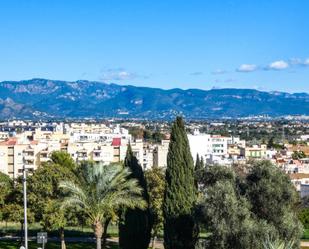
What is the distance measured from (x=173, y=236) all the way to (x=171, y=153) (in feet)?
12.4

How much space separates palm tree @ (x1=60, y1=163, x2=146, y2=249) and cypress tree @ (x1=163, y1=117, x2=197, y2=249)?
1.66 metres

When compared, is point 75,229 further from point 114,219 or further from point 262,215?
point 262,215

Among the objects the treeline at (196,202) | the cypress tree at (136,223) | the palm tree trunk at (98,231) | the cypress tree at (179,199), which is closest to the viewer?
the treeline at (196,202)

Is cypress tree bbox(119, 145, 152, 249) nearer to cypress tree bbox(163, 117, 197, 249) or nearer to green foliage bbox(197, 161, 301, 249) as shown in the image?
cypress tree bbox(163, 117, 197, 249)

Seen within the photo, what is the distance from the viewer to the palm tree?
28219 mm

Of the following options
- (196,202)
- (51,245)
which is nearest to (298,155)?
(51,245)

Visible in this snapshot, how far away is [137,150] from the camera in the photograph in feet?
333

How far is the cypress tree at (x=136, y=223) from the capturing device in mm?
34406

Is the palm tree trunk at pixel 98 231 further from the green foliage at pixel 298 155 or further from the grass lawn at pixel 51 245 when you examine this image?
the green foliage at pixel 298 155

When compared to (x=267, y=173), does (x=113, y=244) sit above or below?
below

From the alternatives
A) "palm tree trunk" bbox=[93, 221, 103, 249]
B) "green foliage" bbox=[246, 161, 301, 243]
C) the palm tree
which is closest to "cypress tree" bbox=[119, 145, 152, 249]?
the palm tree

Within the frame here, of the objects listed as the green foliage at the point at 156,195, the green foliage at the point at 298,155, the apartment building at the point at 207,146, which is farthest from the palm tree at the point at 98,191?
the green foliage at the point at 298,155

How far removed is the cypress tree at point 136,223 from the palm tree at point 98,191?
4.44 m

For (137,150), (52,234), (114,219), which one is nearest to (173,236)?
(114,219)
